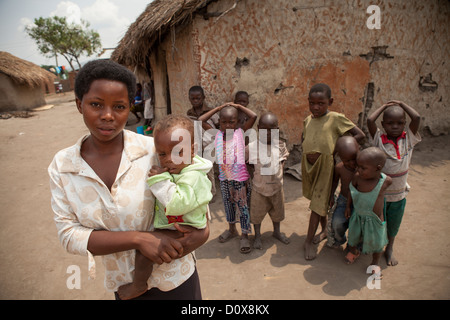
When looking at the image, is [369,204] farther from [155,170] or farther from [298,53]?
[298,53]

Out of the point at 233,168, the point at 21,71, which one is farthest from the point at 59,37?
the point at 233,168

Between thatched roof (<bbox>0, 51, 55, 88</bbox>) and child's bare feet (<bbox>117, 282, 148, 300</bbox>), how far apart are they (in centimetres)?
1407

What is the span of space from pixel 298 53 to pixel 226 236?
327 cm

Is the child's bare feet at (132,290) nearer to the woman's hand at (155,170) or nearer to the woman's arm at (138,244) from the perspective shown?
the woman's arm at (138,244)

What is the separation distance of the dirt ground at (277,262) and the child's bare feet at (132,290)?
1.32 m

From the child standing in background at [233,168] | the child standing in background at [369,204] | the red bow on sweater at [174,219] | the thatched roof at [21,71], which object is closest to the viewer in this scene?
the red bow on sweater at [174,219]

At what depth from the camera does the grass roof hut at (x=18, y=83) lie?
11.5 metres

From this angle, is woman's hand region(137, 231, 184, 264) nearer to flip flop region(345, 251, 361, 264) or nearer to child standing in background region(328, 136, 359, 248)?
child standing in background region(328, 136, 359, 248)

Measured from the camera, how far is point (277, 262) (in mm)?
2730

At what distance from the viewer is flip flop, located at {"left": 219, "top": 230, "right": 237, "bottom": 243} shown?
124 inches

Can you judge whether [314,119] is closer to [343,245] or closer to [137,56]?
[343,245]

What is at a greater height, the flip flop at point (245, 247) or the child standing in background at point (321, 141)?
the child standing in background at point (321, 141)

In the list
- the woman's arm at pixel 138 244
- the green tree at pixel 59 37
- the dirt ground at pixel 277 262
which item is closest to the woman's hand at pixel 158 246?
the woman's arm at pixel 138 244
